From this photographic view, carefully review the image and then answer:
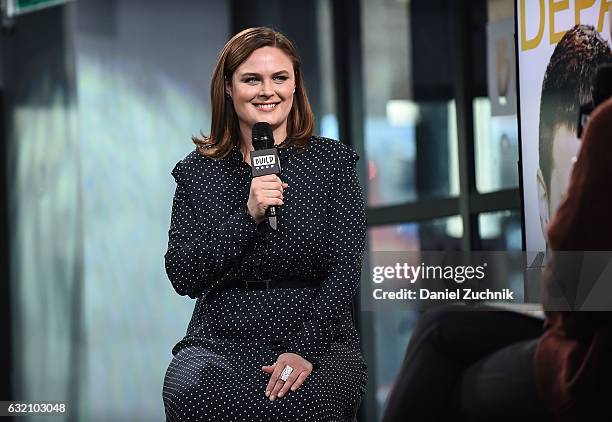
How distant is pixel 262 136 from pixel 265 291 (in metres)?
0.43

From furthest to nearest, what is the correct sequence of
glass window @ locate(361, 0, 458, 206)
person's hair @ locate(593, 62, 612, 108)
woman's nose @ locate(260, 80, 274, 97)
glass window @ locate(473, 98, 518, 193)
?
1. glass window @ locate(361, 0, 458, 206)
2. glass window @ locate(473, 98, 518, 193)
3. woman's nose @ locate(260, 80, 274, 97)
4. person's hair @ locate(593, 62, 612, 108)

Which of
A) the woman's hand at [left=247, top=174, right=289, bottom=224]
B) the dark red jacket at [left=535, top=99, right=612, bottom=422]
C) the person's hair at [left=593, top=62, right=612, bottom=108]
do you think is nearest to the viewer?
the dark red jacket at [left=535, top=99, right=612, bottom=422]

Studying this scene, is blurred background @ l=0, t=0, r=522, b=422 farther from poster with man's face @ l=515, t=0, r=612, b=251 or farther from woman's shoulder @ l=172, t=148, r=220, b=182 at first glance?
woman's shoulder @ l=172, t=148, r=220, b=182

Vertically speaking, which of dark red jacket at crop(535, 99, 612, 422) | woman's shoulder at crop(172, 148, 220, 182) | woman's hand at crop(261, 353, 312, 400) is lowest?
woman's hand at crop(261, 353, 312, 400)

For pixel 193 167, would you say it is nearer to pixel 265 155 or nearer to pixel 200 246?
pixel 200 246

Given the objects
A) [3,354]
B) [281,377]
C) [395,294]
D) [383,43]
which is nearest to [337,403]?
[281,377]

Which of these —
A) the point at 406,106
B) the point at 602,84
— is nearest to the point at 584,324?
the point at 602,84

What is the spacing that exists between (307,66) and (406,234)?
1173mm

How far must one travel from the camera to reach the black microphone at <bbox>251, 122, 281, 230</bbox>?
2.73 meters

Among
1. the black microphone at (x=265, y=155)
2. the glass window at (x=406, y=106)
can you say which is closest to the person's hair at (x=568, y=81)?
the black microphone at (x=265, y=155)

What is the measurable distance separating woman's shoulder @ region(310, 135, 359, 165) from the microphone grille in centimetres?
27

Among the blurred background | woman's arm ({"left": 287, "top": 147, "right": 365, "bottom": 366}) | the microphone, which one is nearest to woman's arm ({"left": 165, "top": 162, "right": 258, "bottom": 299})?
woman's arm ({"left": 287, "top": 147, "right": 365, "bottom": 366})

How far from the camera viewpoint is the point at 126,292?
624 centimetres

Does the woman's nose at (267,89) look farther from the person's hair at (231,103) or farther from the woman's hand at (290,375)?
the woman's hand at (290,375)
